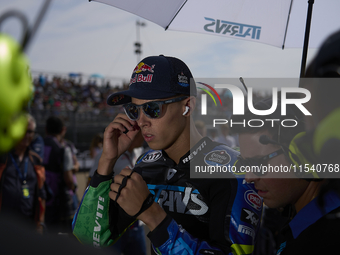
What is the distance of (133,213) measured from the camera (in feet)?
4.74

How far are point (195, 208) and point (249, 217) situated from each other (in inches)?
13.1

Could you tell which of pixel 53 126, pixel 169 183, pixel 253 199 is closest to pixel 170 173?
pixel 169 183

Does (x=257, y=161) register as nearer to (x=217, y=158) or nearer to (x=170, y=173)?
(x=217, y=158)

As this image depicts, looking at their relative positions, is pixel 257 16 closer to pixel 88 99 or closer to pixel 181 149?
pixel 181 149

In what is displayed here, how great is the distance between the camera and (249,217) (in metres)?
1.55

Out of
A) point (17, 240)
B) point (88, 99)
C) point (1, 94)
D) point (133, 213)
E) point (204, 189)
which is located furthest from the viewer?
point (88, 99)

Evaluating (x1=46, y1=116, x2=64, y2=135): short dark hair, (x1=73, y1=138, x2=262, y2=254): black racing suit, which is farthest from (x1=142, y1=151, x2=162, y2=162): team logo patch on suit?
(x1=46, y1=116, x2=64, y2=135): short dark hair

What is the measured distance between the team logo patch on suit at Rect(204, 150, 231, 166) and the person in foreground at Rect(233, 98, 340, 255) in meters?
0.11

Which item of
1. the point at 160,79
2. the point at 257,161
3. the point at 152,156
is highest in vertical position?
the point at 160,79

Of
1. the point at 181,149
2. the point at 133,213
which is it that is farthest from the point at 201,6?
the point at 133,213

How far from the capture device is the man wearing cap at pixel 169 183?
1.48m

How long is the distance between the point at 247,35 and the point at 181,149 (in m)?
1.34

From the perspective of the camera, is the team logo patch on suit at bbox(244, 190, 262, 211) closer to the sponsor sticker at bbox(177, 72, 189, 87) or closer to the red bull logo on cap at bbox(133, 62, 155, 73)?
the sponsor sticker at bbox(177, 72, 189, 87)

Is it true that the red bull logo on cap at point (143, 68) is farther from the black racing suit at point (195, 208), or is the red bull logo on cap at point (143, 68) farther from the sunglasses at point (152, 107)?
the black racing suit at point (195, 208)
